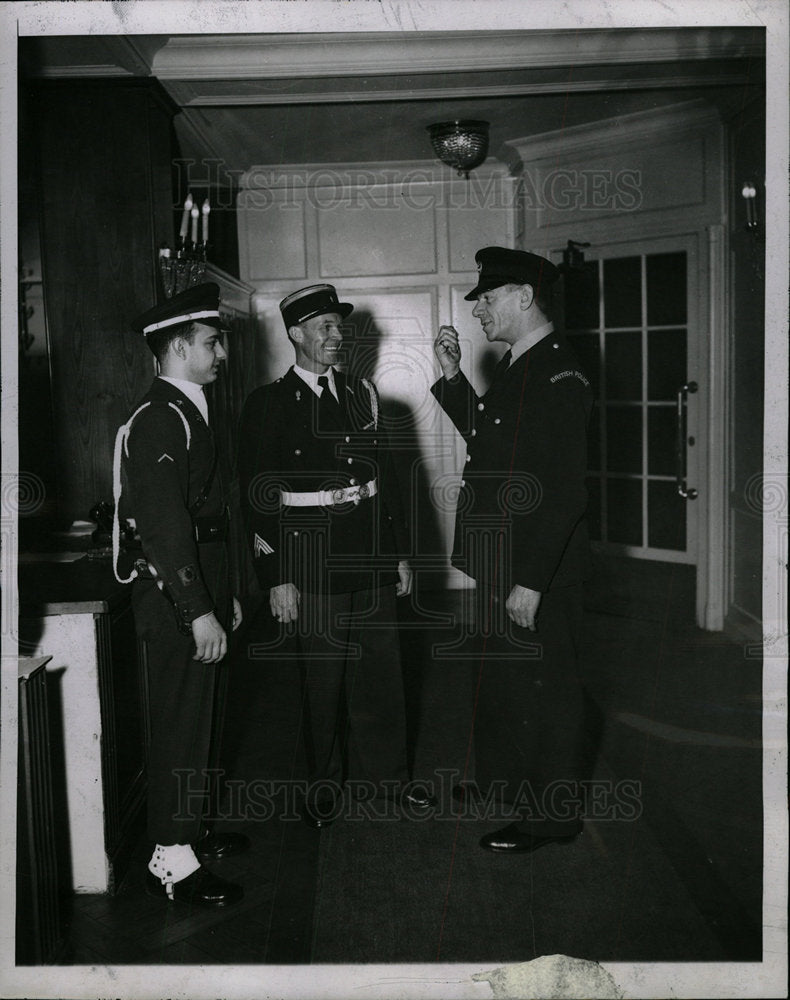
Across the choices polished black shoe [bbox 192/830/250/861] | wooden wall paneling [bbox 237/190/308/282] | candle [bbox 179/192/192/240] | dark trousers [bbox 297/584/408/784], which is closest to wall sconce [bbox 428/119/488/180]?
wooden wall paneling [bbox 237/190/308/282]

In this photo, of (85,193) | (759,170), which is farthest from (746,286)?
(85,193)

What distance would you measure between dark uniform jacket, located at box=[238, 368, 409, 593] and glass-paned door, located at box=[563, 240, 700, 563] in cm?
230

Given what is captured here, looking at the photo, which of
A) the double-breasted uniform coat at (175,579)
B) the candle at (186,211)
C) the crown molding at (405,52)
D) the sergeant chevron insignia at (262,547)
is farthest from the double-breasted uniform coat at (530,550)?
the crown molding at (405,52)

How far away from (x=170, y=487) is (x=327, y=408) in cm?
60

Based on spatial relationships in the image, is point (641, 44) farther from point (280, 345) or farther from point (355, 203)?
point (280, 345)

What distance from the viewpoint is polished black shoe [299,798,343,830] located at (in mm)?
2279

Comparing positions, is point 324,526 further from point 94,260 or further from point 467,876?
point 94,260

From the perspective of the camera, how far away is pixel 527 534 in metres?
2.01

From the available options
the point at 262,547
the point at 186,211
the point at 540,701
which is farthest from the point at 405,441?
the point at 540,701

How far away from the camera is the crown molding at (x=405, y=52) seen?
2.97 metres

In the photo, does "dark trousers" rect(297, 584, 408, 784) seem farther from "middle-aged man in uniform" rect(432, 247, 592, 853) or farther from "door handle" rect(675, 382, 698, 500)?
"door handle" rect(675, 382, 698, 500)

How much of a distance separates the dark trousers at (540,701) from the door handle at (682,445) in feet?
6.85

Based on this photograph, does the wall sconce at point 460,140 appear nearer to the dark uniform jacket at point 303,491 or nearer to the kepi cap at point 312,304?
the kepi cap at point 312,304

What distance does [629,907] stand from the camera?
1.90 metres
